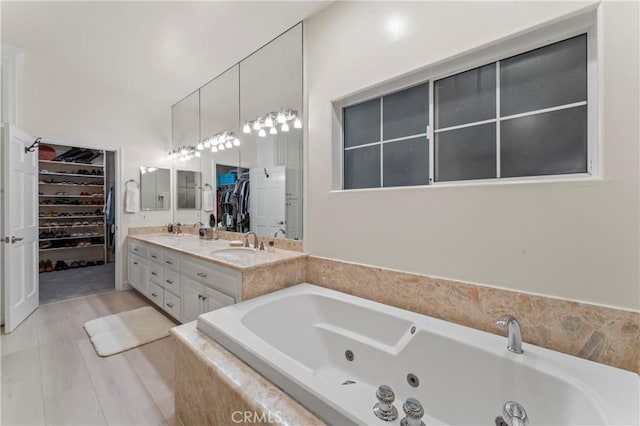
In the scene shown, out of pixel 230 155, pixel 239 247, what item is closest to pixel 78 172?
pixel 230 155

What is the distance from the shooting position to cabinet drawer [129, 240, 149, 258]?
336 cm

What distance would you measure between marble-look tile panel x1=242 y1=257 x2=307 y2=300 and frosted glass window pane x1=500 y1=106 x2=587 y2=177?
5.14ft

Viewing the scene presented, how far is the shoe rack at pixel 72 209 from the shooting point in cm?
511

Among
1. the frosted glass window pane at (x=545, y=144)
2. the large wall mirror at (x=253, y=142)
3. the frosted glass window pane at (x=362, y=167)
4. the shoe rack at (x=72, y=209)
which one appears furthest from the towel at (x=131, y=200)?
the frosted glass window pane at (x=545, y=144)

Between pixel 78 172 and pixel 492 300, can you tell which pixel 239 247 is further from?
pixel 78 172

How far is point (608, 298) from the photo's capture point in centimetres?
112

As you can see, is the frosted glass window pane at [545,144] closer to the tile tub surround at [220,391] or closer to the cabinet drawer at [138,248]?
the tile tub surround at [220,391]

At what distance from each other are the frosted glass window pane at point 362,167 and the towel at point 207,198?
220 centimetres

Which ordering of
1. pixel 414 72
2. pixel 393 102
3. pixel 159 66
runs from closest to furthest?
pixel 414 72, pixel 393 102, pixel 159 66

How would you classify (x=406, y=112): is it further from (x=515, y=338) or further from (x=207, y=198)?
(x=207, y=198)

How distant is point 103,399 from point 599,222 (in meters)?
2.88

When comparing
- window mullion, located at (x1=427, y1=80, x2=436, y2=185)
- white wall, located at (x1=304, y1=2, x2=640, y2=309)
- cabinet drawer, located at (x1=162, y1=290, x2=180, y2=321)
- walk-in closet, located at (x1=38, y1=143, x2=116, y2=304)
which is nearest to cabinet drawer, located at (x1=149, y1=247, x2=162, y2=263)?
cabinet drawer, located at (x1=162, y1=290, x2=180, y2=321)

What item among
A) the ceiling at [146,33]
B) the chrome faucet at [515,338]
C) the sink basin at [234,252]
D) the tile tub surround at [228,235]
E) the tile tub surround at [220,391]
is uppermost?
the ceiling at [146,33]

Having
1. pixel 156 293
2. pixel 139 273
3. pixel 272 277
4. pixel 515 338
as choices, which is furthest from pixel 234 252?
pixel 515 338
